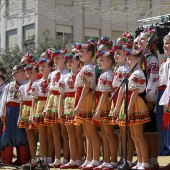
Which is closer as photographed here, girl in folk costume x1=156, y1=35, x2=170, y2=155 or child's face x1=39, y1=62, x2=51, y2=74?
girl in folk costume x1=156, y1=35, x2=170, y2=155

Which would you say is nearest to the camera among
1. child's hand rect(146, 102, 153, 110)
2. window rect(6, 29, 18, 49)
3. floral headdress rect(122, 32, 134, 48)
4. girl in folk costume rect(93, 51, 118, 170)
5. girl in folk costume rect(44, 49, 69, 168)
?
child's hand rect(146, 102, 153, 110)

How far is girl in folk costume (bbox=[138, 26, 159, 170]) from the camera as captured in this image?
6.71 metres

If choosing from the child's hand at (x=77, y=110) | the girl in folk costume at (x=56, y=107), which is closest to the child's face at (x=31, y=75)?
the girl in folk costume at (x=56, y=107)

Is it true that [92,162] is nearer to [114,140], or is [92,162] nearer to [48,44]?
[114,140]

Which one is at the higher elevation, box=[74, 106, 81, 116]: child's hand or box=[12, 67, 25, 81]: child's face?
box=[12, 67, 25, 81]: child's face

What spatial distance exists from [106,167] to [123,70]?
1.26 metres

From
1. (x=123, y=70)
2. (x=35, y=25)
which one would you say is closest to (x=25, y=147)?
(x=123, y=70)

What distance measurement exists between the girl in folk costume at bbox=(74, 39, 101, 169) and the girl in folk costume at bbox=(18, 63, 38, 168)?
1232mm

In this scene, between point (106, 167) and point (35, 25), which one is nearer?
point (106, 167)

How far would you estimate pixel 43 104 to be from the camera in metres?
8.10

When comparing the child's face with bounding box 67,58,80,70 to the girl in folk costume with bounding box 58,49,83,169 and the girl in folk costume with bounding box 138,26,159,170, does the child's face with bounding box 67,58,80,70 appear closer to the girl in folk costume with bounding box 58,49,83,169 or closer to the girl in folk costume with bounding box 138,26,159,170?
the girl in folk costume with bounding box 58,49,83,169

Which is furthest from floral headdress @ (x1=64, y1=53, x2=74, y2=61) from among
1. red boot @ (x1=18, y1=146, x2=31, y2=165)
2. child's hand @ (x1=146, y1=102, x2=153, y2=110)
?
red boot @ (x1=18, y1=146, x2=31, y2=165)

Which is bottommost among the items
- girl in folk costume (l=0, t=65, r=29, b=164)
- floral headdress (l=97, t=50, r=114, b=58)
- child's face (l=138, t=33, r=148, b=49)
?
girl in folk costume (l=0, t=65, r=29, b=164)

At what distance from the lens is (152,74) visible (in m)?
6.79
